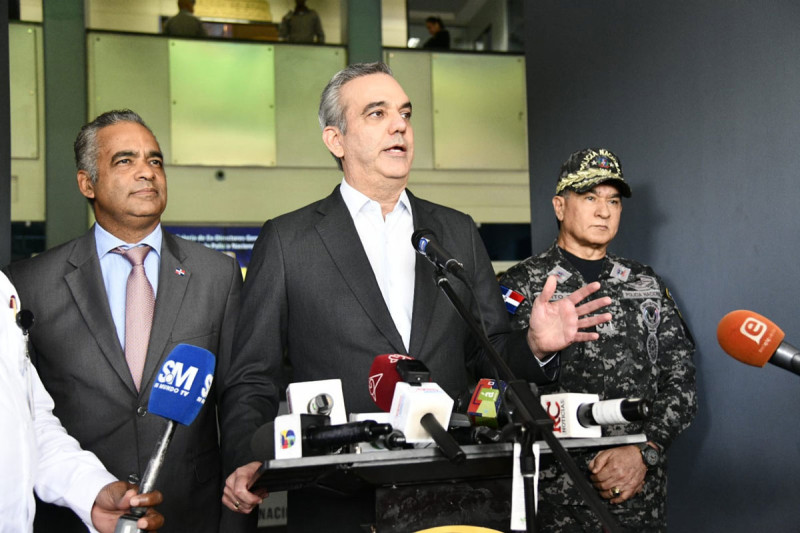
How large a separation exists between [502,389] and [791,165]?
154 cm

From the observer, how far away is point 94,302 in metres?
2.55

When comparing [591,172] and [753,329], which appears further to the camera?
[591,172]

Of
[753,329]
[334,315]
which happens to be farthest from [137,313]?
[753,329]

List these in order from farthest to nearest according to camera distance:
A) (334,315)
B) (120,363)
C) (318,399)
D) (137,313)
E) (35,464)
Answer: (137,313), (120,363), (334,315), (35,464), (318,399)

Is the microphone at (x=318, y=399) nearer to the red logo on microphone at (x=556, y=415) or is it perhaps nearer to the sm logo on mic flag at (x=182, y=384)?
the sm logo on mic flag at (x=182, y=384)

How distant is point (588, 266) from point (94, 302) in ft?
5.43

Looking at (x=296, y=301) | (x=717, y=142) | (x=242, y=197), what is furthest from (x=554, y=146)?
(x=242, y=197)

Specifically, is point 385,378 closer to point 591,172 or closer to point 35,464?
point 35,464

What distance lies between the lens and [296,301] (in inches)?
88.2

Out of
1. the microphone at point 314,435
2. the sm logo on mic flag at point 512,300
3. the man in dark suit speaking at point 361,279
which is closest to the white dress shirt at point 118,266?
the man in dark suit speaking at point 361,279

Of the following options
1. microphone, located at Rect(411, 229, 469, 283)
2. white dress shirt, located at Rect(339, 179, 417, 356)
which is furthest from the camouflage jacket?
microphone, located at Rect(411, 229, 469, 283)

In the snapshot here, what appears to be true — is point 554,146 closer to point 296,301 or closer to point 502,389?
point 296,301

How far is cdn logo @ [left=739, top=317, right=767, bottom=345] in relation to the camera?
151 cm

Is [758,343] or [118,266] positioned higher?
[118,266]
